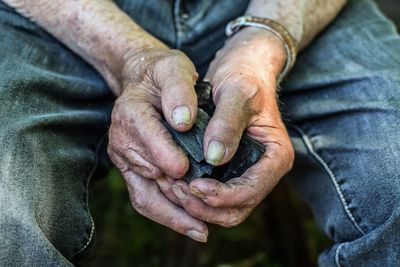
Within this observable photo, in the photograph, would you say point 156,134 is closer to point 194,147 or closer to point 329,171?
point 194,147

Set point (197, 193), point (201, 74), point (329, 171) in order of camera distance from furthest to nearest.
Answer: point (201, 74), point (329, 171), point (197, 193)

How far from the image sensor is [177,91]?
90 cm

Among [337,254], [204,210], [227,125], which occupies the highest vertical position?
[227,125]

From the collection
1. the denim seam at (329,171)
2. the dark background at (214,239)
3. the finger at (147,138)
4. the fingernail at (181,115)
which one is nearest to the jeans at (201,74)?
the denim seam at (329,171)

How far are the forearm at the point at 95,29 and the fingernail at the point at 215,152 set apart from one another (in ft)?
0.92

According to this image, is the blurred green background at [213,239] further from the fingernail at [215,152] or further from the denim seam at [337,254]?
the fingernail at [215,152]

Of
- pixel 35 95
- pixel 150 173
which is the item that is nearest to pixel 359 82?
pixel 150 173

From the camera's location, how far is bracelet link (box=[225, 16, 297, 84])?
1.14 meters

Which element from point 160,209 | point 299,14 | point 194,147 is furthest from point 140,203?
Answer: point 299,14

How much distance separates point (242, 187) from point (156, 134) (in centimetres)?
14

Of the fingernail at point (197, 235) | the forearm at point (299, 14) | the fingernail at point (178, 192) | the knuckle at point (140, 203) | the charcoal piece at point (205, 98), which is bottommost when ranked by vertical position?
the knuckle at point (140, 203)

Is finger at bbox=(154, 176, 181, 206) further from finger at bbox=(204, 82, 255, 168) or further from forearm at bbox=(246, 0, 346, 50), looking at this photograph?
forearm at bbox=(246, 0, 346, 50)

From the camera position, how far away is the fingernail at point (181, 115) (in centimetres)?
88

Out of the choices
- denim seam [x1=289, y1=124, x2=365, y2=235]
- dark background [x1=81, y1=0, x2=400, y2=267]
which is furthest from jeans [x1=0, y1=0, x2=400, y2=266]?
dark background [x1=81, y1=0, x2=400, y2=267]
